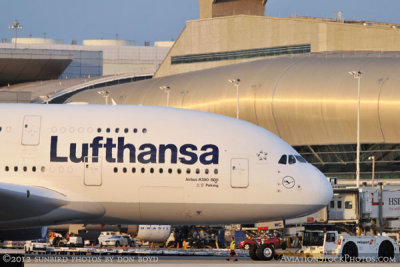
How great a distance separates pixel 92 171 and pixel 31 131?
2.81m

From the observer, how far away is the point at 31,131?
1433 inches

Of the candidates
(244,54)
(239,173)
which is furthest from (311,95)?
(239,173)

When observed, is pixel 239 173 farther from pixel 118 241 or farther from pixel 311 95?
pixel 311 95

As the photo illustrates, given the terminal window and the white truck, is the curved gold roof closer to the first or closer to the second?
the terminal window

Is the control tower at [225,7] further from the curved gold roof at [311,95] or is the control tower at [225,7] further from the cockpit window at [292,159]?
the cockpit window at [292,159]

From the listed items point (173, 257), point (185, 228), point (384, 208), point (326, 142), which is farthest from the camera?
point (326, 142)

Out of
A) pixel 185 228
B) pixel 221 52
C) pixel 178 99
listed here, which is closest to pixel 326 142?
pixel 178 99

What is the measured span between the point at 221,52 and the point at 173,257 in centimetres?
12012

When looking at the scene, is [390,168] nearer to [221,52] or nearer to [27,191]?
[221,52]

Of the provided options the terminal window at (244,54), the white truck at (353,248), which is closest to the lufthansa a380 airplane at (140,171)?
the white truck at (353,248)

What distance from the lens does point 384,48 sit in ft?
466

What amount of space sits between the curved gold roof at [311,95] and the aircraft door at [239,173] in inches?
3029

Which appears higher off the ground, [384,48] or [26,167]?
[384,48]

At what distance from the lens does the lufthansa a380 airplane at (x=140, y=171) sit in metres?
Answer: 36.1
